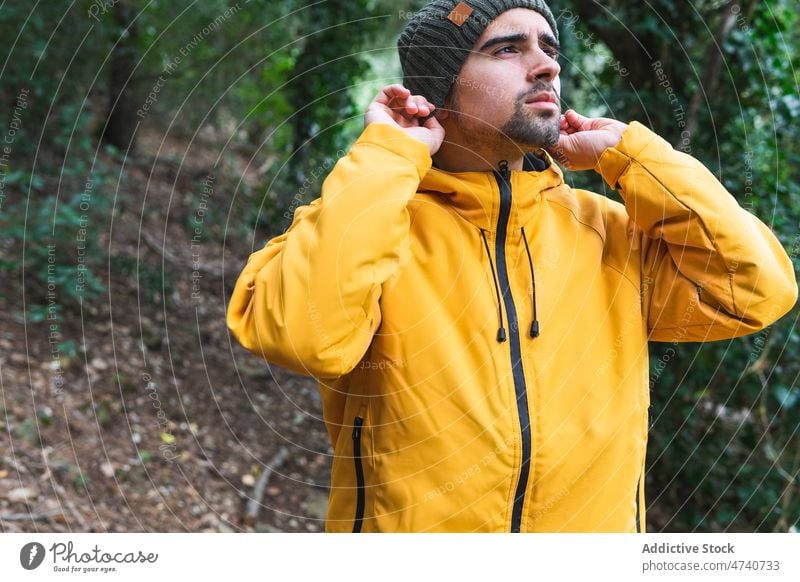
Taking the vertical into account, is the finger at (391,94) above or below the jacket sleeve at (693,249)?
above

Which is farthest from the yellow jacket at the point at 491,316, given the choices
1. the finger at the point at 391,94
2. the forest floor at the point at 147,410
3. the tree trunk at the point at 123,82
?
the tree trunk at the point at 123,82

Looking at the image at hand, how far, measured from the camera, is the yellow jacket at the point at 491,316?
1444 millimetres

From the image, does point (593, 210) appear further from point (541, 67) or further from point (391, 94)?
point (391, 94)

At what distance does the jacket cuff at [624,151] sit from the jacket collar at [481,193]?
0.16 meters

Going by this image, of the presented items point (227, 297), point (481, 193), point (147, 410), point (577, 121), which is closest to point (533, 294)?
point (481, 193)

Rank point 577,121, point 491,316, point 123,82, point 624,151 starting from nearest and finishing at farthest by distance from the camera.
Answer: point 491,316, point 624,151, point 577,121, point 123,82

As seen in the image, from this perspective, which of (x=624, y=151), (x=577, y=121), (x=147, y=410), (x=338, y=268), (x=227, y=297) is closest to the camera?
(x=338, y=268)

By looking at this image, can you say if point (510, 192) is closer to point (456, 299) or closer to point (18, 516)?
point (456, 299)

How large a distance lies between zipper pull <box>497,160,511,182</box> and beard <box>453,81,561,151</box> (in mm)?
33

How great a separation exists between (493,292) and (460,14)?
0.62 metres

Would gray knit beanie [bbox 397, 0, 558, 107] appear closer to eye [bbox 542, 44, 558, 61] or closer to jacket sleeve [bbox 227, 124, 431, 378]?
eye [bbox 542, 44, 558, 61]

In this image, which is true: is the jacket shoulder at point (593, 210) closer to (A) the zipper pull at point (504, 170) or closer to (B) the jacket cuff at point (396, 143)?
(A) the zipper pull at point (504, 170)

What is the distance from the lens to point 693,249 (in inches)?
63.2
